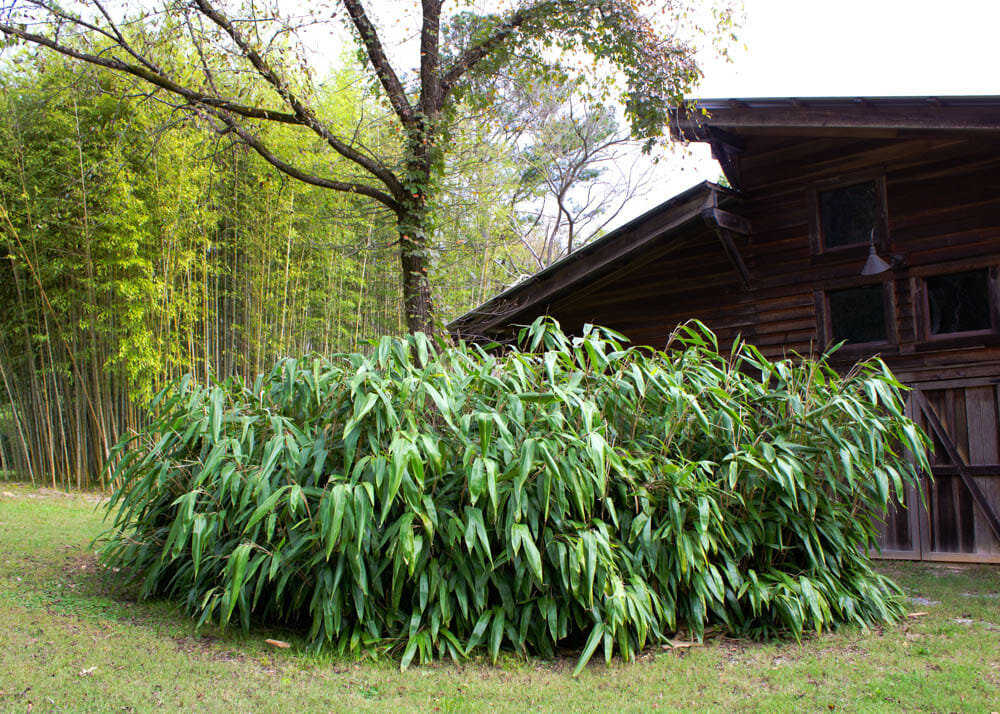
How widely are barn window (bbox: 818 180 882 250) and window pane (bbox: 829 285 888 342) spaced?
0.41 metres

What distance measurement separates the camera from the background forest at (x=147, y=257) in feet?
25.5

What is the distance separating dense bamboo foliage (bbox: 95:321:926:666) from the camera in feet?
10.2

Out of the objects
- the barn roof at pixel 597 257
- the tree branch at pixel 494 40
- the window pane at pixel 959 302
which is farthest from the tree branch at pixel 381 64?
the window pane at pixel 959 302

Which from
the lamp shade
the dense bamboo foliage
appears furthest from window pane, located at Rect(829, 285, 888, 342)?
the dense bamboo foliage

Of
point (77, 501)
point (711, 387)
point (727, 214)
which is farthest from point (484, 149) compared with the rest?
point (711, 387)

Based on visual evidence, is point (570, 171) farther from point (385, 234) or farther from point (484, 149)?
point (385, 234)

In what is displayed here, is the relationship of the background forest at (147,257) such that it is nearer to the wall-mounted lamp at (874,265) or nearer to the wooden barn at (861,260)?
the wooden barn at (861,260)

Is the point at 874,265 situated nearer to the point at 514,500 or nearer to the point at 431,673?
the point at 514,500

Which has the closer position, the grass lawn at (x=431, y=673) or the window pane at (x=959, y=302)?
the grass lawn at (x=431, y=673)

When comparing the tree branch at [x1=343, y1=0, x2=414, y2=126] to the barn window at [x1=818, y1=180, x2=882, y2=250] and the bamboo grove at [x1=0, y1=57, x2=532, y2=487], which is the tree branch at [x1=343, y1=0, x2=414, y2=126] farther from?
the barn window at [x1=818, y1=180, x2=882, y2=250]

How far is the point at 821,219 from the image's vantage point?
6.32 m

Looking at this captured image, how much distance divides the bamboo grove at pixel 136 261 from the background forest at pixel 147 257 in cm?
2

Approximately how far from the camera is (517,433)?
3424 mm

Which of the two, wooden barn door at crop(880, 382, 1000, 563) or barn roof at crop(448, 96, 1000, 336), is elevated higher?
barn roof at crop(448, 96, 1000, 336)
